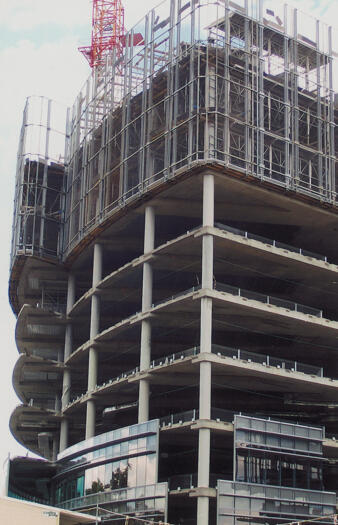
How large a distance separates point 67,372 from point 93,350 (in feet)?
A: 34.1

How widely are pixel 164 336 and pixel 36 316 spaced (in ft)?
54.5

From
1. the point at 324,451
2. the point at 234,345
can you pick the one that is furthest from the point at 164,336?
the point at 324,451

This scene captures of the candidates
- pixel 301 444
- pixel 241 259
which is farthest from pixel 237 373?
pixel 241 259

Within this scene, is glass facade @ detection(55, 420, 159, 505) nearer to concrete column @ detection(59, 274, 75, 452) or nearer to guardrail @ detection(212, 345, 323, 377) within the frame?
concrete column @ detection(59, 274, 75, 452)

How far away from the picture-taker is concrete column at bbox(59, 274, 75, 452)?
86.3 m

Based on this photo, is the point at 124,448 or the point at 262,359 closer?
the point at 262,359

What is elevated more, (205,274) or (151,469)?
(205,274)

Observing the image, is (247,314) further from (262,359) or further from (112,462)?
(112,462)

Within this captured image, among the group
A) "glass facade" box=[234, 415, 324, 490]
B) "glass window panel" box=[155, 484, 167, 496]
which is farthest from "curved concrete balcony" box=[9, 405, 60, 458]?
"glass facade" box=[234, 415, 324, 490]

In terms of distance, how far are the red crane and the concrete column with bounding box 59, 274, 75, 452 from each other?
34.3 meters

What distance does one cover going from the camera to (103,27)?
370 ft

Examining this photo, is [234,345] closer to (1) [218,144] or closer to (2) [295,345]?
(2) [295,345]

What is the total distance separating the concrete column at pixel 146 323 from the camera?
67.8 m

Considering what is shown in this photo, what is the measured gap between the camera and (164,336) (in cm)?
7712
